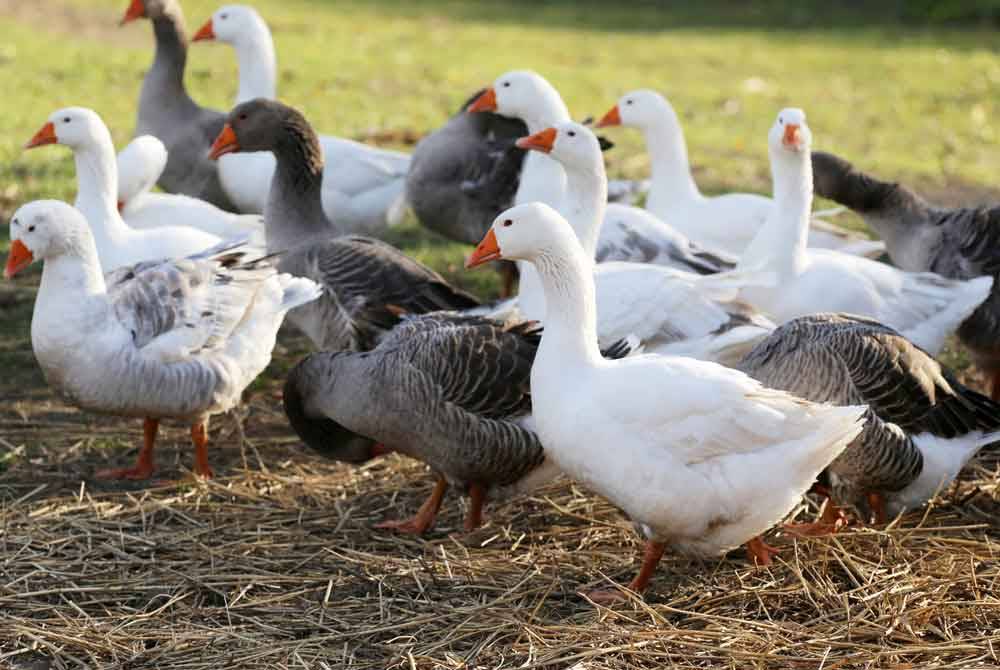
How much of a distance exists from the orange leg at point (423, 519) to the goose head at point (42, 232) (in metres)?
1.74

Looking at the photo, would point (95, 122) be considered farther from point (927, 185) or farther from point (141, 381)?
point (927, 185)

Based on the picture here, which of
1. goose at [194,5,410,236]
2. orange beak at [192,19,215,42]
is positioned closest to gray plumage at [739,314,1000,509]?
goose at [194,5,410,236]

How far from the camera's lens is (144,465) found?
600 centimetres

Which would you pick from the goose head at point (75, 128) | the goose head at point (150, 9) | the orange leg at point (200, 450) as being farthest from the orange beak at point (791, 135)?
the goose head at point (150, 9)

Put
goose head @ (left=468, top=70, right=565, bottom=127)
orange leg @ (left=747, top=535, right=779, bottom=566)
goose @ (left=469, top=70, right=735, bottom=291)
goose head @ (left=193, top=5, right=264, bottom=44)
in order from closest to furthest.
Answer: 1. orange leg @ (left=747, top=535, right=779, bottom=566)
2. goose @ (left=469, top=70, right=735, bottom=291)
3. goose head @ (left=468, top=70, right=565, bottom=127)
4. goose head @ (left=193, top=5, right=264, bottom=44)

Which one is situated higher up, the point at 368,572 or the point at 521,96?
the point at 521,96

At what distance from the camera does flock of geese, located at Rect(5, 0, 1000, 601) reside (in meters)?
4.45

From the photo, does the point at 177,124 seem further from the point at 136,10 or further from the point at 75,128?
the point at 75,128

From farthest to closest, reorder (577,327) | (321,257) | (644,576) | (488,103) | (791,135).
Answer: (488,103) → (321,257) → (791,135) → (644,576) → (577,327)

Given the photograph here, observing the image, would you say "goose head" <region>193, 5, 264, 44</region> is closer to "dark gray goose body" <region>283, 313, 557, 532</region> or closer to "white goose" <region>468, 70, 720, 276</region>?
"white goose" <region>468, 70, 720, 276</region>

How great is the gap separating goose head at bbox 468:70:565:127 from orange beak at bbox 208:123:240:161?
4.29 ft

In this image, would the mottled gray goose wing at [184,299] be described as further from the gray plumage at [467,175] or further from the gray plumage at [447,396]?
the gray plumage at [467,175]

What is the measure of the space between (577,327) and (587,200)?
1.92 m

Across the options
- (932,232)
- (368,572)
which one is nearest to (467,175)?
(932,232)
